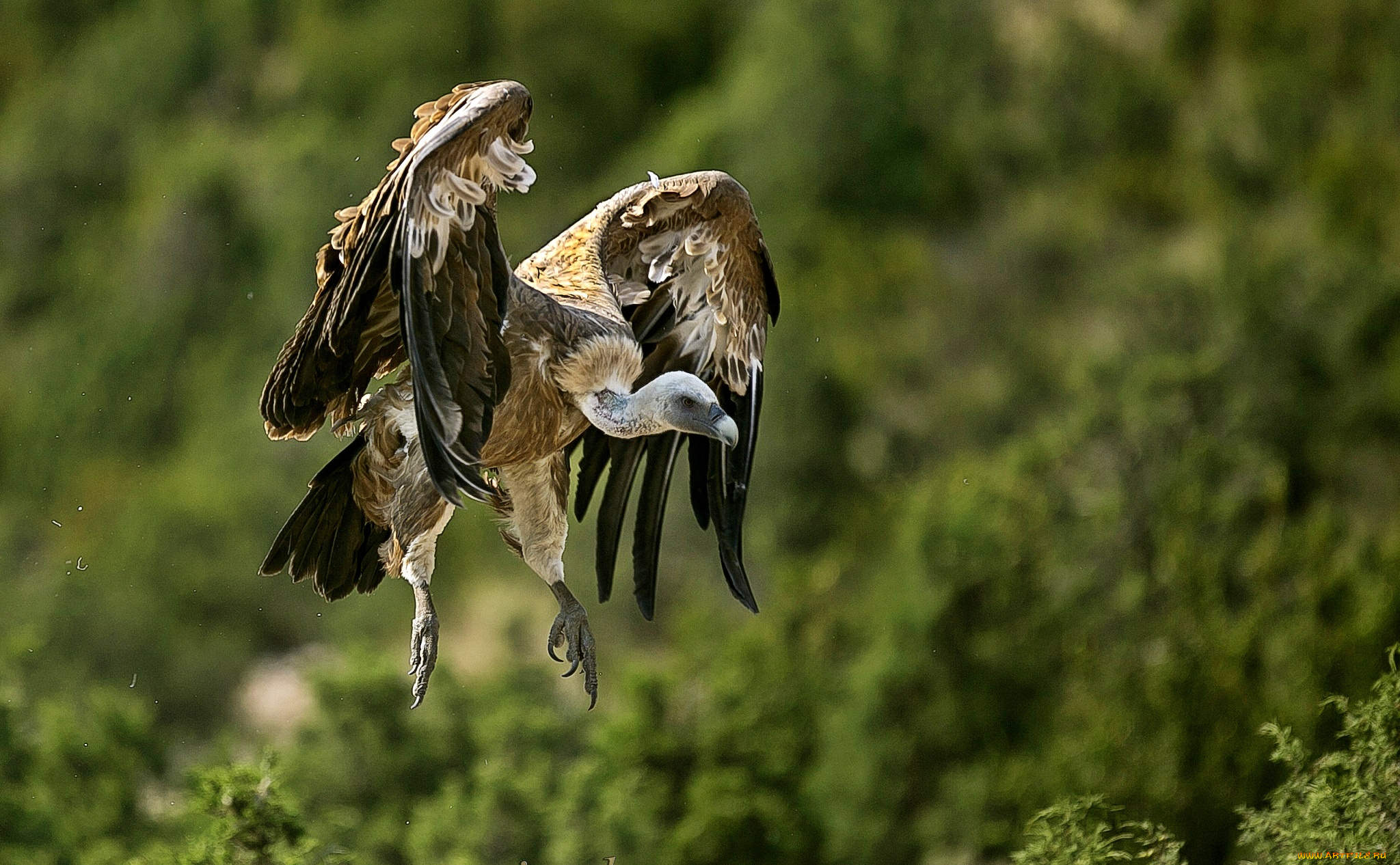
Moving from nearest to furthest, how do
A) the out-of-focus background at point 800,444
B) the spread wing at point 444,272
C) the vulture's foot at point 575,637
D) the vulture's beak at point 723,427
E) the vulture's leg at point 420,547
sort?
the spread wing at point 444,272 → the vulture's beak at point 723,427 → the vulture's leg at point 420,547 → the vulture's foot at point 575,637 → the out-of-focus background at point 800,444

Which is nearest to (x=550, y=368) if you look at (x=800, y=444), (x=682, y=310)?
(x=682, y=310)

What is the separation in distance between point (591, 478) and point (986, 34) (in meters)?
27.0

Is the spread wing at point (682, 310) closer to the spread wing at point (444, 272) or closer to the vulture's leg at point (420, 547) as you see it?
the spread wing at point (444, 272)

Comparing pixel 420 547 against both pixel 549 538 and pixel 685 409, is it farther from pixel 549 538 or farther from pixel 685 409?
pixel 685 409

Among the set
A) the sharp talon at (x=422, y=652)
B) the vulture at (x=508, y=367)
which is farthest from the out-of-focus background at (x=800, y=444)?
the vulture at (x=508, y=367)

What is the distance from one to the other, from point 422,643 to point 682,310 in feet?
5.43

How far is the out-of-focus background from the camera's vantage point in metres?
16.5

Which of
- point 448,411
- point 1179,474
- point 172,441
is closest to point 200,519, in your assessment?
point 172,441

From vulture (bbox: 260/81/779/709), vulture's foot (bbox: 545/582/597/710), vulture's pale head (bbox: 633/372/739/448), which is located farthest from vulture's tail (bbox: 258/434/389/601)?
vulture's pale head (bbox: 633/372/739/448)

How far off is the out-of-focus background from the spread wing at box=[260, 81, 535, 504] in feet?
8.48

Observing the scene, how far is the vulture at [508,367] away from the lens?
5559 millimetres

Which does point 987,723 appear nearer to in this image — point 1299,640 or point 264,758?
point 1299,640

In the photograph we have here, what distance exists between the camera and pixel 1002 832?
15.2m

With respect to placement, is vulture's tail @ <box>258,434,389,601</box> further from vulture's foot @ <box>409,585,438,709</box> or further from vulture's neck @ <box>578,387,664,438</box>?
vulture's neck @ <box>578,387,664,438</box>
